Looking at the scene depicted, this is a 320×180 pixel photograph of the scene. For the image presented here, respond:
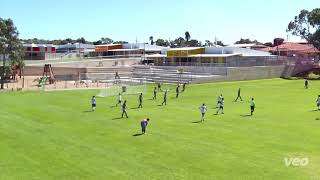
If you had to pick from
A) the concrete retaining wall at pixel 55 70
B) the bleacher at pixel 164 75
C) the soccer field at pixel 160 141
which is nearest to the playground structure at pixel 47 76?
the concrete retaining wall at pixel 55 70

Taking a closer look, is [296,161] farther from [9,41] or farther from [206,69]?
[9,41]

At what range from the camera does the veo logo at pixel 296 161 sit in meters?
22.5

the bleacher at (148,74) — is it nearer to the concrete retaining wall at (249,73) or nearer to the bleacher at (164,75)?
the bleacher at (164,75)

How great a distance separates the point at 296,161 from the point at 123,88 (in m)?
39.1

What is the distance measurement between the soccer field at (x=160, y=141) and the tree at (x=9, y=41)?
31104 mm

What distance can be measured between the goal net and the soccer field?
10275mm

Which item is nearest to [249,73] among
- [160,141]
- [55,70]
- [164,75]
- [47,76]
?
[164,75]

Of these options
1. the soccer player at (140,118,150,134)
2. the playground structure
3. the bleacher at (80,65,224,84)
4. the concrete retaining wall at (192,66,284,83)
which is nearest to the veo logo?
the soccer player at (140,118,150,134)

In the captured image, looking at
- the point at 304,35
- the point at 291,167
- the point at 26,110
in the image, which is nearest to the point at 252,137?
the point at 291,167

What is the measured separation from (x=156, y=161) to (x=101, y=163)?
261cm

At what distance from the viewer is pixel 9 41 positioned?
256 ft

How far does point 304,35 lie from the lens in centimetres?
11081

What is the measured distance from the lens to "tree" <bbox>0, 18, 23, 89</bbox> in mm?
76875

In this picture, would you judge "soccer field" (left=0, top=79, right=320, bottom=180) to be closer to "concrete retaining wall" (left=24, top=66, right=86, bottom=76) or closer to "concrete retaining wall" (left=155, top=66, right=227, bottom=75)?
"concrete retaining wall" (left=155, top=66, right=227, bottom=75)
